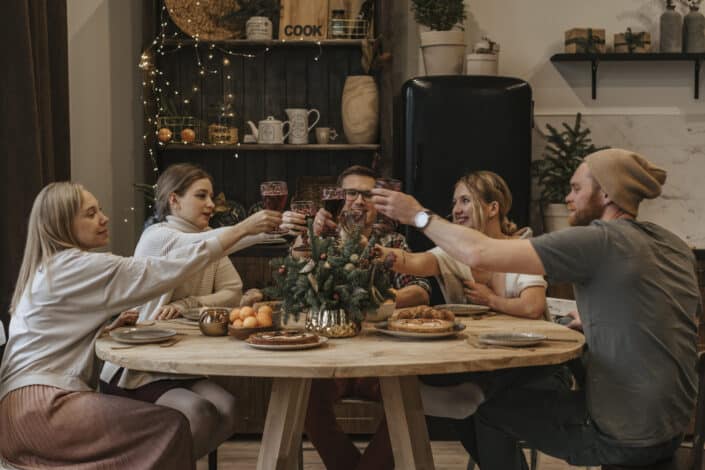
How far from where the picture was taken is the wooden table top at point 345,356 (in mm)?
2295

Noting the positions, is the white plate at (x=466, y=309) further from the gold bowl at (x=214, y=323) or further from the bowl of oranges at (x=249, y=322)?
the gold bowl at (x=214, y=323)

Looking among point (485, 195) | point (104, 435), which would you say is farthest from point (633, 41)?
point (104, 435)

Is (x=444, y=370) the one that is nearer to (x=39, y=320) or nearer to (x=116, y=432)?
(x=116, y=432)

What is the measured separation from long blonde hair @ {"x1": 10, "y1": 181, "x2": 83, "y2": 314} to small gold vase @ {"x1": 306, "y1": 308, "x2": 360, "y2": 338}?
751mm

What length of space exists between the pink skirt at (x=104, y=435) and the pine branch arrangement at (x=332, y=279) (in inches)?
17.9

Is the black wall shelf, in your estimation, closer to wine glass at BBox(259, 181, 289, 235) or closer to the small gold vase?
wine glass at BBox(259, 181, 289, 235)

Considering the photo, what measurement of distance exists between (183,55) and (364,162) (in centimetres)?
108

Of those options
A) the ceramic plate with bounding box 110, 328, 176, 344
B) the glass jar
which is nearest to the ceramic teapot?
the glass jar

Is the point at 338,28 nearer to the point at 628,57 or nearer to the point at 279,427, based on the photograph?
the point at 628,57

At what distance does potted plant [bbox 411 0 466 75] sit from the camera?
477 centimetres

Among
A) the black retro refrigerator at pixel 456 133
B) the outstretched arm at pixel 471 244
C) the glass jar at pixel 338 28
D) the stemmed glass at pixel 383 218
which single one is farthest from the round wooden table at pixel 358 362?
the glass jar at pixel 338 28

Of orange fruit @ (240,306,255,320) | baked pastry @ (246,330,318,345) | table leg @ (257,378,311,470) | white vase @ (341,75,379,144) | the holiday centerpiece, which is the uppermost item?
white vase @ (341,75,379,144)

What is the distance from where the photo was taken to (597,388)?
2527 mm

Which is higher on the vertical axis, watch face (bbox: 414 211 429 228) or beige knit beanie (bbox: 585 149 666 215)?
beige knit beanie (bbox: 585 149 666 215)
